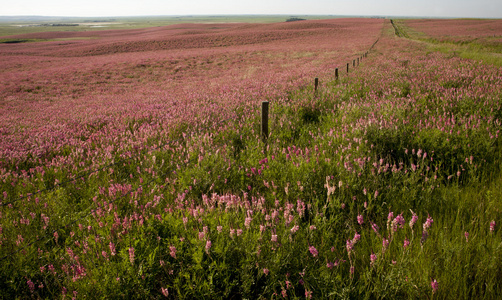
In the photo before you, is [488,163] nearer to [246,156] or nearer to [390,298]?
[390,298]

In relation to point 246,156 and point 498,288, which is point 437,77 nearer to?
point 246,156

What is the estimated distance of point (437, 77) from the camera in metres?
9.80

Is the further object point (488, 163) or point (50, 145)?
point (50, 145)

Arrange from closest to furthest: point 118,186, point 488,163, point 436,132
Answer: point 118,186
point 488,163
point 436,132

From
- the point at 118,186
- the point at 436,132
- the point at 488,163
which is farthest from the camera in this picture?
the point at 436,132

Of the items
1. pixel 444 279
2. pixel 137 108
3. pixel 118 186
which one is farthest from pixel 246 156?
pixel 137 108

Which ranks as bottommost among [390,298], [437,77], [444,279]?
[390,298]

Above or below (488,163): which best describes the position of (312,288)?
below

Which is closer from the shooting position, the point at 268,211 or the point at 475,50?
the point at 268,211

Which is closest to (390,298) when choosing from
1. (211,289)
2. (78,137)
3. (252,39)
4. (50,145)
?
(211,289)

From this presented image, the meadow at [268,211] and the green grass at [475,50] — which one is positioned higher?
the green grass at [475,50]

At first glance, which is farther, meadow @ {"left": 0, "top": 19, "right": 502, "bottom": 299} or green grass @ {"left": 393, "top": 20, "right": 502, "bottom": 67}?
green grass @ {"left": 393, "top": 20, "right": 502, "bottom": 67}

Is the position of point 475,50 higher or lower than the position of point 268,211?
higher

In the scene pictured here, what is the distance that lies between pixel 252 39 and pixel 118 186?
162 feet
